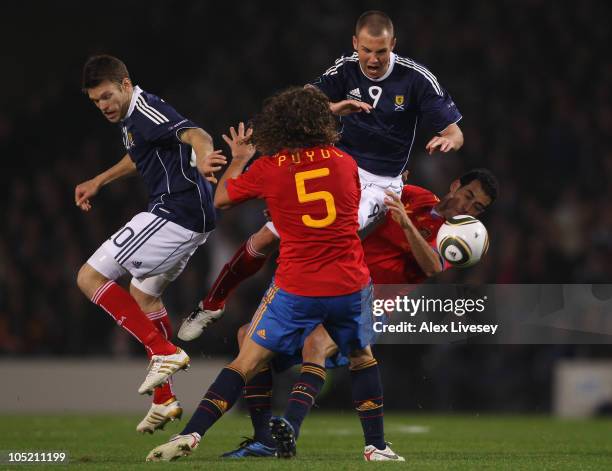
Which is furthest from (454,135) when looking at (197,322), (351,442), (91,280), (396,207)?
(351,442)

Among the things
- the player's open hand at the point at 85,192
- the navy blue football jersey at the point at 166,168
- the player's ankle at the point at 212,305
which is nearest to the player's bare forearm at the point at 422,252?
the navy blue football jersey at the point at 166,168

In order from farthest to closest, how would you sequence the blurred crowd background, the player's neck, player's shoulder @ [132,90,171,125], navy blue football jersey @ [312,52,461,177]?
the blurred crowd background
navy blue football jersey @ [312,52,461,177]
the player's neck
player's shoulder @ [132,90,171,125]

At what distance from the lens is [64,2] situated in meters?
18.1

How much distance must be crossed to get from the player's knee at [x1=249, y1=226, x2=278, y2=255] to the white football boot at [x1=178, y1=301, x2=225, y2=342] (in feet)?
1.82

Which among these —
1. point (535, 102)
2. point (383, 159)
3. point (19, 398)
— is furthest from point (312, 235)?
point (535, 102)

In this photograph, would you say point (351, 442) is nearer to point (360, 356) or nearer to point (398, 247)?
point (398, 247)

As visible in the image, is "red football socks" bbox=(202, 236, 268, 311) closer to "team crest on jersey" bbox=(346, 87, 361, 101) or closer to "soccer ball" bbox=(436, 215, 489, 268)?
"team crest on jersey" bbox=(346, 87, 361, 101)

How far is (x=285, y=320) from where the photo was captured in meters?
6.54

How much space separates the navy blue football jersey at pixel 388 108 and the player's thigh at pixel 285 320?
6.14 feet

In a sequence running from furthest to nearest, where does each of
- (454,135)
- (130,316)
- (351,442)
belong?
(351,442) < (454,135) < (130,316)

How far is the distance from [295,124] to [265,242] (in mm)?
1950

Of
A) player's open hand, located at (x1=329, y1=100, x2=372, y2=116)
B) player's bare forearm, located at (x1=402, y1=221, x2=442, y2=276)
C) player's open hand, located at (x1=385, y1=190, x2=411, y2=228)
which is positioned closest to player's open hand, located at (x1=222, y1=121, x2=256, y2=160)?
player's open hand, located at (x1=329, y1=100, x2=372, y2=116)

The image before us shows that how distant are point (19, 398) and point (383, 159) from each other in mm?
6802

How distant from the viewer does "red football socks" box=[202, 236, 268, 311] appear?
328 inches
